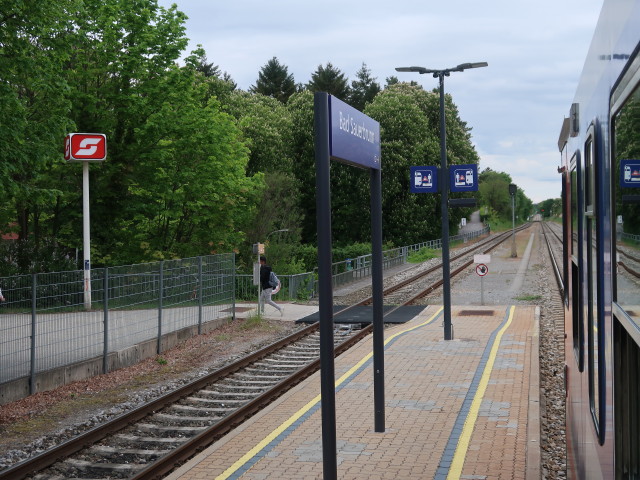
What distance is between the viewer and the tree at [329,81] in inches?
3270

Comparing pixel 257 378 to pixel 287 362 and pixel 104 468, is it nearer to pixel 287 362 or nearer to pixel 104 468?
pixel 287 362

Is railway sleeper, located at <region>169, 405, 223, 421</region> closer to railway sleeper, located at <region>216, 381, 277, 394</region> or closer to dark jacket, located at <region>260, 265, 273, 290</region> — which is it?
railway sleeper, located at <region>216, 381, 277, 394</region>

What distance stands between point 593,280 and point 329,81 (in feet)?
268

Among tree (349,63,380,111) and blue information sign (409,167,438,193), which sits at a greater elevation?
tree (349,63,380,111)

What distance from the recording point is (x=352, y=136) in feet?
24.5

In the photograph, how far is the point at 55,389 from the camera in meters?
13.0

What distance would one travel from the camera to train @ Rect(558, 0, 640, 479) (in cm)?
242

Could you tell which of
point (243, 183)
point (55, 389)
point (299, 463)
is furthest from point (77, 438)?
point (243, 183)

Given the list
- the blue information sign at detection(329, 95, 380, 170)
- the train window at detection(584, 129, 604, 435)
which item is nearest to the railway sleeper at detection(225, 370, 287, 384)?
the blue information sign at detection(329, 95, 380, 170)

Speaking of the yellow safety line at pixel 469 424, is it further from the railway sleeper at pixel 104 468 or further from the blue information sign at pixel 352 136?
the railway sleeper at pixel 104 468

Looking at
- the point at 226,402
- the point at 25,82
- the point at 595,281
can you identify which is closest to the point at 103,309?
the point at 226,402

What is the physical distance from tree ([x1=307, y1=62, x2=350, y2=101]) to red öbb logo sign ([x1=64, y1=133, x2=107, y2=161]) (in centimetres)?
6150

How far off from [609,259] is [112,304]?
44.3 feet

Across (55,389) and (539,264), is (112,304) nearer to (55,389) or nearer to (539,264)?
(55,389)
